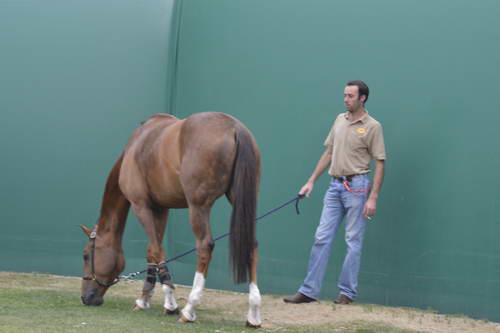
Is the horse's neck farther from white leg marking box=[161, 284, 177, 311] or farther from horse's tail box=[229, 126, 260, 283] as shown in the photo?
horse's tail box=[229, 126, 260, 283]

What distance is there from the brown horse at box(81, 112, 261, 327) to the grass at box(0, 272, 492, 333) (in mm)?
159

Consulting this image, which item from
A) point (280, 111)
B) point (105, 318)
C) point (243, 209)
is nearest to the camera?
point (243, 209)

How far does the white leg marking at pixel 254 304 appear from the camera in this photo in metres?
5.21

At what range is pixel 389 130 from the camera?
6.38 meters

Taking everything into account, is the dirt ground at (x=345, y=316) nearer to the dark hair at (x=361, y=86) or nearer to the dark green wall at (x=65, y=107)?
the dark hair at (x=361, y=86)

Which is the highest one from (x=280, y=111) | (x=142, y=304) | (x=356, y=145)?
(x=280, y=111)

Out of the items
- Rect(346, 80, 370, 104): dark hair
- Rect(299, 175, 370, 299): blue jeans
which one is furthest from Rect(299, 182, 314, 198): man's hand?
Rect(346, 80, 370, 104): dark hair

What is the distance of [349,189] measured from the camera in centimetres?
622

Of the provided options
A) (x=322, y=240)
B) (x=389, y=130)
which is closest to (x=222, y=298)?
(x=322, y=240)

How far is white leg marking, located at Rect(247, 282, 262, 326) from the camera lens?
5.21 m

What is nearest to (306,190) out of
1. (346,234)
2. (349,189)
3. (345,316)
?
(349,189)

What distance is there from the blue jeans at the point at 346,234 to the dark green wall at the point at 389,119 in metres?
0.25

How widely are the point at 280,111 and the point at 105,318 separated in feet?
8.06

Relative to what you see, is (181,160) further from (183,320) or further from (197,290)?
(183,320)
